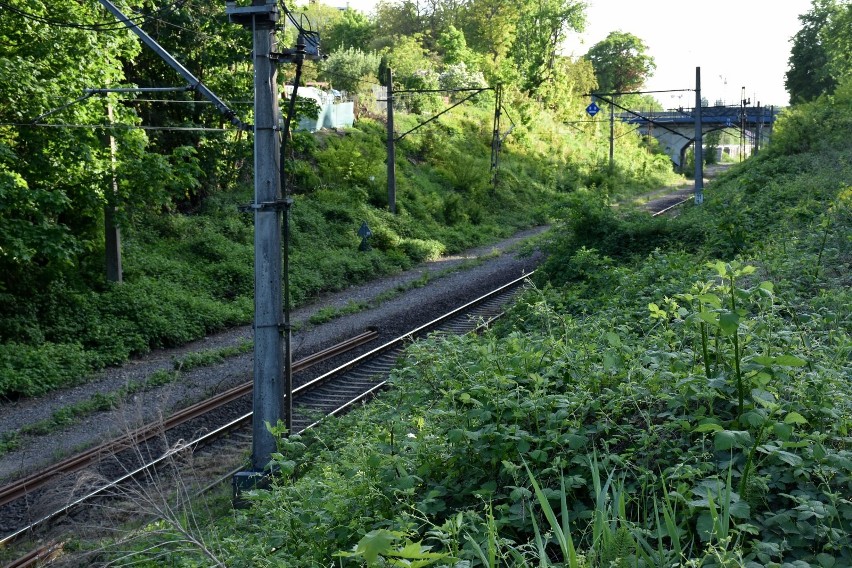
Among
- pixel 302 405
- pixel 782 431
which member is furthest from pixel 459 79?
pixel 782 431

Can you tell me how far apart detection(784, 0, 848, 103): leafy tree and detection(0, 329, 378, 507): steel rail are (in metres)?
55.3

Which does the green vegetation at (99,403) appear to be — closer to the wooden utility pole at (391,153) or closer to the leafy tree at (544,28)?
the wooden utility pole at (391,153)

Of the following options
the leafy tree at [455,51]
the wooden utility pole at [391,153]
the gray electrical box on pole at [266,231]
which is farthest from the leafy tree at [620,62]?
the gray electrical box on pole at [266,231]

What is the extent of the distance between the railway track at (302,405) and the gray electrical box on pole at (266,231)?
818 mm

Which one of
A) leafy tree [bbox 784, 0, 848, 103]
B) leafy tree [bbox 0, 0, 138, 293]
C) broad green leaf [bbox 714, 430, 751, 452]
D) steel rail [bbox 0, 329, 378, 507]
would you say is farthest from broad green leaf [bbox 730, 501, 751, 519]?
leafy tree [bbox 784, 0, 848, 103]

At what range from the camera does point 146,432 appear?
11047mm

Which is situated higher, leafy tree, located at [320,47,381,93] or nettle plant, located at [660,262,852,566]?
leafy tree, located at [320,47,381,93]

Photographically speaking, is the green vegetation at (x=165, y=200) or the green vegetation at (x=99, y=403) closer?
the green vegetation at (x=99, y=403)

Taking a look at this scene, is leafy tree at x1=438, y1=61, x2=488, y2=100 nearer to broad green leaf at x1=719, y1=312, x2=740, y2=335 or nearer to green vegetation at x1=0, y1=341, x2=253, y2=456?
green vegetation at x1=0, y1=341, x2=253, y2=456

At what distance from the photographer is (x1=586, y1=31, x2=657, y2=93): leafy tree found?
292ft

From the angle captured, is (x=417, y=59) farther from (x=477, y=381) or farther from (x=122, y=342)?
(x=477, y=381)

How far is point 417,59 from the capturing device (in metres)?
48.9

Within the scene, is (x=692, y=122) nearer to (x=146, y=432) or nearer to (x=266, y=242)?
(x=146, y=432)

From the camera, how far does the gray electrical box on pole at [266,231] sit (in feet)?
27.9
